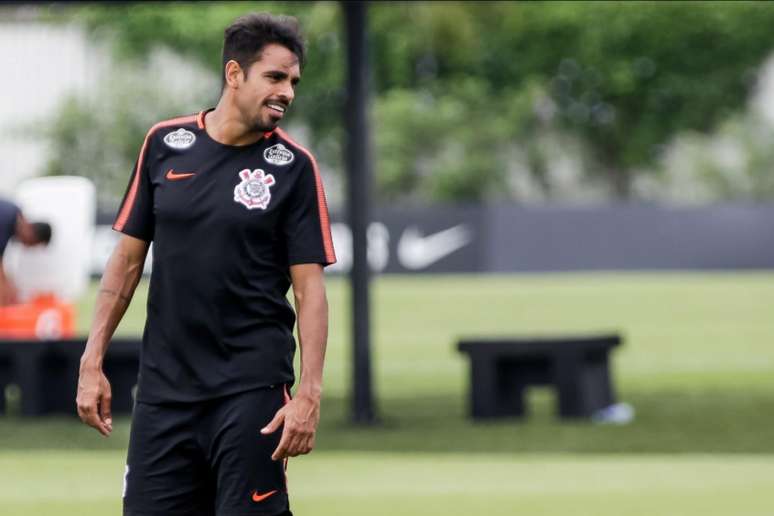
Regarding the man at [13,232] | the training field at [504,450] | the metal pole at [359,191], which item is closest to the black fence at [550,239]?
the training field at [504,450]

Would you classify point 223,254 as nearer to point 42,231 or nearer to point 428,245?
point 42,231

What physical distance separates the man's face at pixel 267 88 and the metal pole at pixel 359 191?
7776mm

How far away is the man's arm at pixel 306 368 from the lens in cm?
420

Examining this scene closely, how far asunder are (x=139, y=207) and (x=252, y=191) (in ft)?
1.20

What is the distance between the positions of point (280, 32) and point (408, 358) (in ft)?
46.5

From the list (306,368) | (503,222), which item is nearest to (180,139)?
(306,368)

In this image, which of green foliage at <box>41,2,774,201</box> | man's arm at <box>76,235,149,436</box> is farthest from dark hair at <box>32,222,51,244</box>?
green foliage at <box>41,2,774,201</box>

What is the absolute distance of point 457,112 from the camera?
5506 cm

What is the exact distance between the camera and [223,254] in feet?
14.0

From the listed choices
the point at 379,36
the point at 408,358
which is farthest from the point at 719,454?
the point at 379,36

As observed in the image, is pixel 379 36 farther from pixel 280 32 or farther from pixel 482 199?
pixel 280 32

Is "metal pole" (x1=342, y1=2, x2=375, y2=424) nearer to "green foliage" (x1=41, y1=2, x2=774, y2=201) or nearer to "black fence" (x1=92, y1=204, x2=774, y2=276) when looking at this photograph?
"black fence" (x1=92, y1=204, x2=774, y2=276)

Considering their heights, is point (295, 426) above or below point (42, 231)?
below

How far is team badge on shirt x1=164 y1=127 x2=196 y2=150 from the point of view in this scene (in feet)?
14.3
